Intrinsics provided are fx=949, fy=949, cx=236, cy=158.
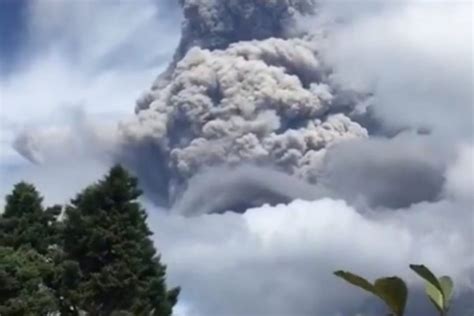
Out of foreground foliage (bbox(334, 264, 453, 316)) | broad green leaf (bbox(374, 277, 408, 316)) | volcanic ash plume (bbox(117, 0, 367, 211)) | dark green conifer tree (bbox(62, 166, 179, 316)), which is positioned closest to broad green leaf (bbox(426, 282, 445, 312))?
foreground foliage (bbox(334, 264, 453, 316))

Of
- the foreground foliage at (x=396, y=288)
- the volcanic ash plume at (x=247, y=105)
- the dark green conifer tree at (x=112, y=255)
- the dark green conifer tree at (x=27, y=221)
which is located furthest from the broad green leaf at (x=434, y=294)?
the volcanic ash plume at (x=247, y=105)

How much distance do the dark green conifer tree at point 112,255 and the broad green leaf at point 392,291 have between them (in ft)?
78.3

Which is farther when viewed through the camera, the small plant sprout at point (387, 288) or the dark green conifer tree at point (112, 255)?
the dark green conifer tree at point (112, 255)

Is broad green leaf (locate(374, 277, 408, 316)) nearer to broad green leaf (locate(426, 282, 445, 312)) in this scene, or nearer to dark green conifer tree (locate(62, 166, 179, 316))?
broad green leaf (locate(426, 282, 445, 312))

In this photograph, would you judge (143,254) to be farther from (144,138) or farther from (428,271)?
(144,138)

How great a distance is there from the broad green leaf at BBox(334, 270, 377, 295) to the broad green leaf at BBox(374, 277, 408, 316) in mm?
24

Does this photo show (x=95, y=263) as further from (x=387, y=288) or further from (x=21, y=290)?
(x=387, y=288)

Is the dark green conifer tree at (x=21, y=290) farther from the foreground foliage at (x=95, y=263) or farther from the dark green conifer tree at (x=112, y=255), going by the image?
the dark green conifer tree at (x=112, y=255)

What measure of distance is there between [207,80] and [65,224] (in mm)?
100894

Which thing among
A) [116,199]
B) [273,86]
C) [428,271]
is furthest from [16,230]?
[273,86]

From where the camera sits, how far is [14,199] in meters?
32.0

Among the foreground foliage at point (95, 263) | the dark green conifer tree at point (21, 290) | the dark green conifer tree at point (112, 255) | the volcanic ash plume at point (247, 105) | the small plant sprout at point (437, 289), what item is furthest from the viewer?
the volcanic ash plume at point (247, 105)

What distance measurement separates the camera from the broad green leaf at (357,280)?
3871 mm

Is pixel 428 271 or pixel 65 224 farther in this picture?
pixel 65 224
